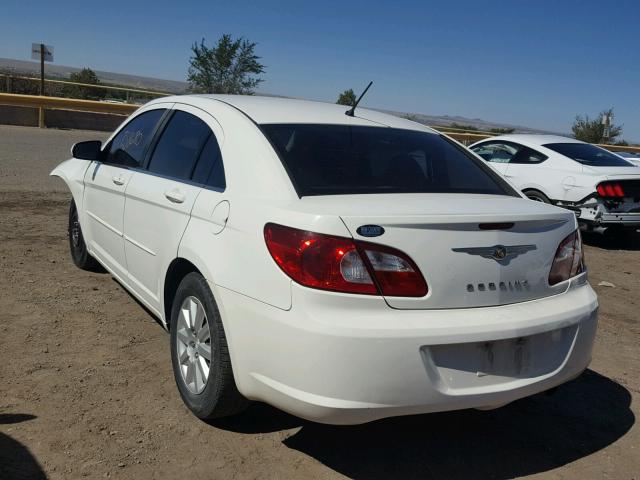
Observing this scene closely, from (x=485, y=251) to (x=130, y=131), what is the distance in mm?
3043

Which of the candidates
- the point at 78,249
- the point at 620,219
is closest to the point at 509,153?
the point at 620,219

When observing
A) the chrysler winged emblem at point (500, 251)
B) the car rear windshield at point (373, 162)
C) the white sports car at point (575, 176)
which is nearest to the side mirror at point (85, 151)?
the car rear windshield at point (373, 162)

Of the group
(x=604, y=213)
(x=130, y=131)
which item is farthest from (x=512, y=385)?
(x=604, y=213)

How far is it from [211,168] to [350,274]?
1210mm

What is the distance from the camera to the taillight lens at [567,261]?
3070 millimetres

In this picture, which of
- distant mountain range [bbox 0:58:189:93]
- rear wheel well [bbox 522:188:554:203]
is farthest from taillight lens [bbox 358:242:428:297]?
distant mountain range [bbox 0:58:189:93]

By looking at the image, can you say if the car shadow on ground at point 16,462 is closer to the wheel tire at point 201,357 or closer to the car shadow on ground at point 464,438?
Answer: the wheel tire at point 201,357

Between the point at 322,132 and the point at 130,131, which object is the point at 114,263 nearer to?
the point at 130,131

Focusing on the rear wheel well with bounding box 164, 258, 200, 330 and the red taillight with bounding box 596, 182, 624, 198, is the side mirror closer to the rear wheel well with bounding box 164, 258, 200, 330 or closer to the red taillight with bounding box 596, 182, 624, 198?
the rear wheel well with bounding box 164, 258, 200, 330

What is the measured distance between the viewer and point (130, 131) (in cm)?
482

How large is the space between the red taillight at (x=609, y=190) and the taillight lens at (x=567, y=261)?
5734mm

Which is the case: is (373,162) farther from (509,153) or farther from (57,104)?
(57,104)

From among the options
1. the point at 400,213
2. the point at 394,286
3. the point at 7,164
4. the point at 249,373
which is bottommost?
the point at 7,164

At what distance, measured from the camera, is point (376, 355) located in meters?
2.56
